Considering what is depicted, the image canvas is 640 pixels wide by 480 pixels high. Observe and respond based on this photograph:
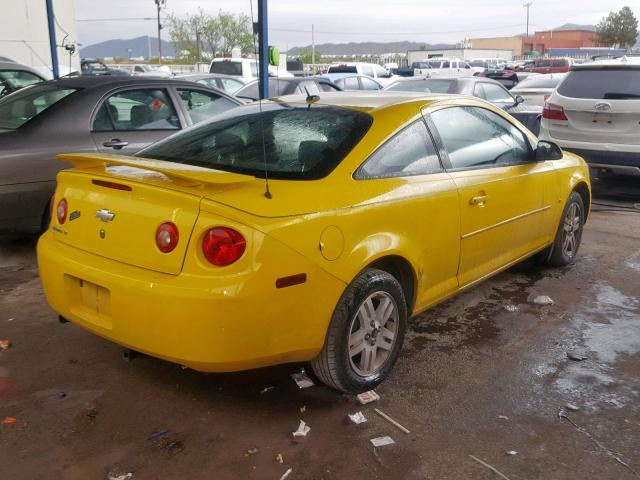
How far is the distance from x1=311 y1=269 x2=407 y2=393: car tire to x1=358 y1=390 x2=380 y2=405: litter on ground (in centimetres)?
5

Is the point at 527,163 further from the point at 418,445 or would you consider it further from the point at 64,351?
the point at 64,351

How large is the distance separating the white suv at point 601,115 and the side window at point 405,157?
4.91 m

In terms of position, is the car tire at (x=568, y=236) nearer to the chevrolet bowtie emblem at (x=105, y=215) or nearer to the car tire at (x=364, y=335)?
the car tire at (x=364, y=335)

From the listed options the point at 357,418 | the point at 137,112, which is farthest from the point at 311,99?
the point at 137,112

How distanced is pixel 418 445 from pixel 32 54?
2749 cm

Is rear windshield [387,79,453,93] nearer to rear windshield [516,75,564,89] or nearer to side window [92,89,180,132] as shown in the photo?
rear windshield [516,75,564,89]

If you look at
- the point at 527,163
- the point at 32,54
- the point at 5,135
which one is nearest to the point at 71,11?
the point at 32,54

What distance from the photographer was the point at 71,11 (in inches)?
1085

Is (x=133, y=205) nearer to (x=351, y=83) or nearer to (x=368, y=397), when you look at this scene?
(x=368, y=397)

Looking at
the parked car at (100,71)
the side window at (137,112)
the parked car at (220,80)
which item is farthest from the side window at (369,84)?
the side window at (137,112)

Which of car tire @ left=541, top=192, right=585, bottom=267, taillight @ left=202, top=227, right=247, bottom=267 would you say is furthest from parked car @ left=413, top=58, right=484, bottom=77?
taillight @ left=202, top=227, right=247, bottom=267

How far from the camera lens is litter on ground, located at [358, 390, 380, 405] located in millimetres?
3426

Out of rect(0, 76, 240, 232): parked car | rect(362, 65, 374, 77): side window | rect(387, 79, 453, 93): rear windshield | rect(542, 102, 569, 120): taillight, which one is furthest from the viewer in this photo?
rect(362, 65, 374, 77): side window

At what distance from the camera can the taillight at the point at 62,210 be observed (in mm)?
3448
